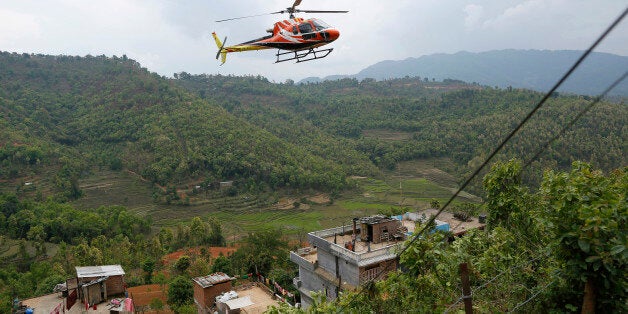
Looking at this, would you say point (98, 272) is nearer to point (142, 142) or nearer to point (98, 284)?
point (98, 284)

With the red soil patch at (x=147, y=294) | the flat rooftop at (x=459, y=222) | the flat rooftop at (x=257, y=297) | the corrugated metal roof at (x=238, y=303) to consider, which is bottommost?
the red soil patch at (x=147, y=294)

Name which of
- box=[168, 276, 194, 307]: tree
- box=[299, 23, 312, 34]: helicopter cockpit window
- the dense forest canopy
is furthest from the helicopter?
box=[168, 276, 194, 307]: tree

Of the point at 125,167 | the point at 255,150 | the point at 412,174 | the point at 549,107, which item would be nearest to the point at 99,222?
the point at 125,167

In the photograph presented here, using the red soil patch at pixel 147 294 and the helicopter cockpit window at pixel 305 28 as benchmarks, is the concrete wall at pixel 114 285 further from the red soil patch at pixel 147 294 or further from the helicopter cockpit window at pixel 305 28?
the helicopter cockpit window at pixel 305 28

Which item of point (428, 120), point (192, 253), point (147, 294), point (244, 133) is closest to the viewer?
point (147, 294)

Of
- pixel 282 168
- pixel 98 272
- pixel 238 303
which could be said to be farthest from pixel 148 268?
pixel 282 168

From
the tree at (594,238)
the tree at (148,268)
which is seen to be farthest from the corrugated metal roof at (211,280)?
the tree at (594,238)

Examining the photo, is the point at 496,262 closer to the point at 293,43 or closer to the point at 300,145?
the point at 293,43
